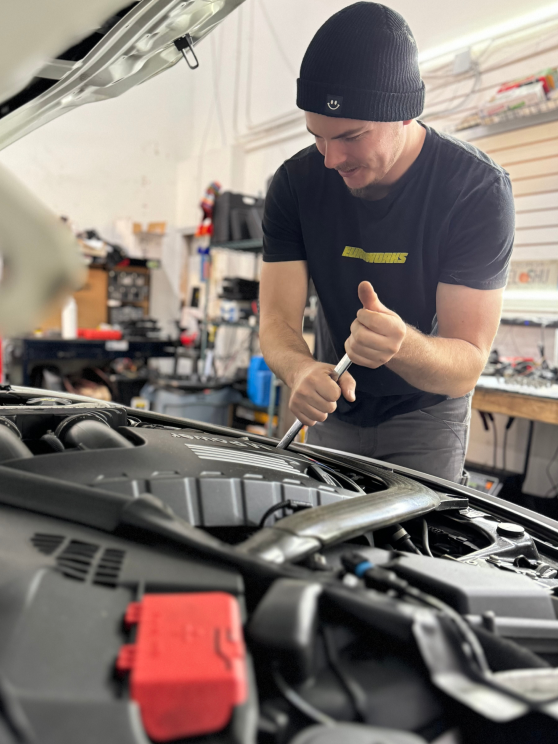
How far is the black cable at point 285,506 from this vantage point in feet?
2.12

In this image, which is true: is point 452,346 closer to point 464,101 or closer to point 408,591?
point 408,591

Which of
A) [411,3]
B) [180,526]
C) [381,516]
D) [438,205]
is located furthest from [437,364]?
[411,3]

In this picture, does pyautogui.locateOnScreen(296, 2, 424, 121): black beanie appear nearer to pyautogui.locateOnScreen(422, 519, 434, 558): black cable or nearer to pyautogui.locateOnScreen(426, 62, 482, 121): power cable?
pyautogui.locateOnScreen(422, 519, 434, 558): black cable

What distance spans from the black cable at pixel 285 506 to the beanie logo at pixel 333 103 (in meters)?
0.76

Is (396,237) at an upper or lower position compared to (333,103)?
lower

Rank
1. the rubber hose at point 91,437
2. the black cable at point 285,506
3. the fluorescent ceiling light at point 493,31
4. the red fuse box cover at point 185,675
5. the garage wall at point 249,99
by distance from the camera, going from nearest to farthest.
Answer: the red fuse box cover at point 185,675 < the black cable at point 285,506 < the rubber hose at point 91,437 < the fluorescent ceiling light at point 493,31 < the garage wall at point 249,99

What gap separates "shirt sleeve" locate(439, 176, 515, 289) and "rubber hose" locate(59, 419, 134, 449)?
2.62 ft

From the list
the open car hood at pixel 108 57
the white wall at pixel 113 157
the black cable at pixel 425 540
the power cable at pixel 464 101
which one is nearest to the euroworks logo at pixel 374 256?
the open car hood at pixel 108 57

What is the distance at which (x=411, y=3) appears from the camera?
3627 millimetres

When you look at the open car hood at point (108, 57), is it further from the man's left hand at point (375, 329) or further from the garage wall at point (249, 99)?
the garage wall at point (249, 99)

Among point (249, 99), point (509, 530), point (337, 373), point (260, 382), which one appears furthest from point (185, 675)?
point (249, 99)

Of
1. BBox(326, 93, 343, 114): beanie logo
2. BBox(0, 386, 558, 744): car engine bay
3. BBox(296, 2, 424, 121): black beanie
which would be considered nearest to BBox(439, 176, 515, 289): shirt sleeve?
BBox(296, 2, 424, 121): black beanie

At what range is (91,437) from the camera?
0.76 metres

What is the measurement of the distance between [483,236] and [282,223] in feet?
1.66
